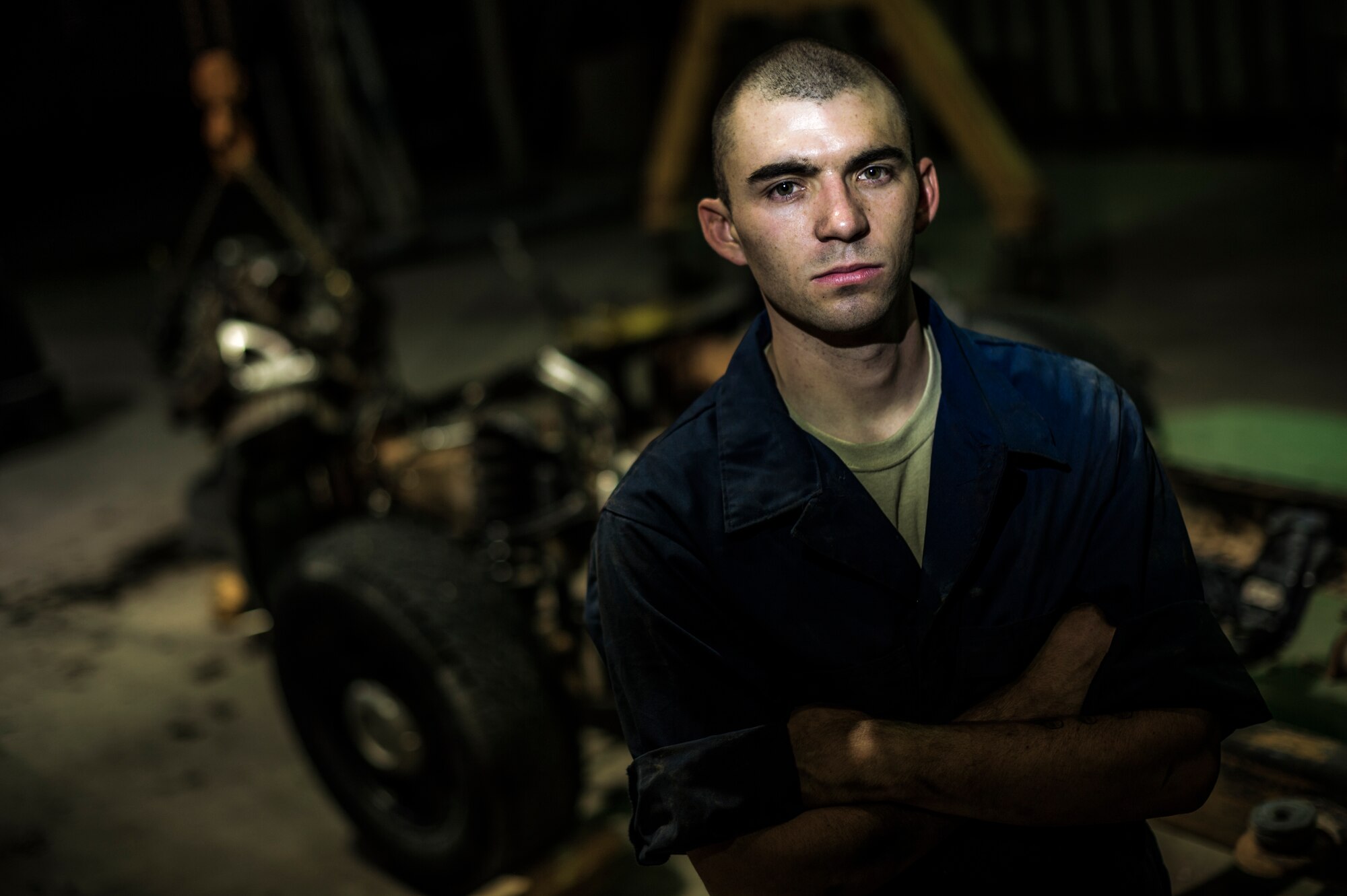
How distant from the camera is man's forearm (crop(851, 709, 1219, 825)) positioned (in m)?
1.44

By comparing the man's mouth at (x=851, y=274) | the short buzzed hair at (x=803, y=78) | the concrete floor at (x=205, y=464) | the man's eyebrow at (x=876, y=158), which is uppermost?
the short buzzed hair at (x=803, y=78)

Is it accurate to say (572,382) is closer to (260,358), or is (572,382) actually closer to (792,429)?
(260,358)

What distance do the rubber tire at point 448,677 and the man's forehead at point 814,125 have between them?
1749mm

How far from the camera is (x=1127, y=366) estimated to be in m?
3.62

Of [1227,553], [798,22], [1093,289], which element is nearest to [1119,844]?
[1227,553]

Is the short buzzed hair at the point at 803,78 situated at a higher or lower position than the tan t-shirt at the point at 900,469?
higher

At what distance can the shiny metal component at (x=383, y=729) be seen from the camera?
10.2 feet

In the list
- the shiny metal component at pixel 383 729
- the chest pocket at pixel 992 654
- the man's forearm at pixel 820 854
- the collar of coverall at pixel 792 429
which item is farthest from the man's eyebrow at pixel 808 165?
the shiny metal component at pixel 383 729

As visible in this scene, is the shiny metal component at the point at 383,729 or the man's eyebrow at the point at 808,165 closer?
the man's eyebrow at the point at 808,165

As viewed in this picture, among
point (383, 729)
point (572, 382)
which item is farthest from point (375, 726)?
point (572, 382)

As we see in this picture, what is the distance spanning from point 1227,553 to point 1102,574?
6.68 feet

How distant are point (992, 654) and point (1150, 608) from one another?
0.20 metres

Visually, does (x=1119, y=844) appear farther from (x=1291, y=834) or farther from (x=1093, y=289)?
(x=1093, y=289)

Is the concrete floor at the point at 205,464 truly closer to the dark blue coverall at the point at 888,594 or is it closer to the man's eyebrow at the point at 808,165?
the dark blue coverall at the point at 888,594
